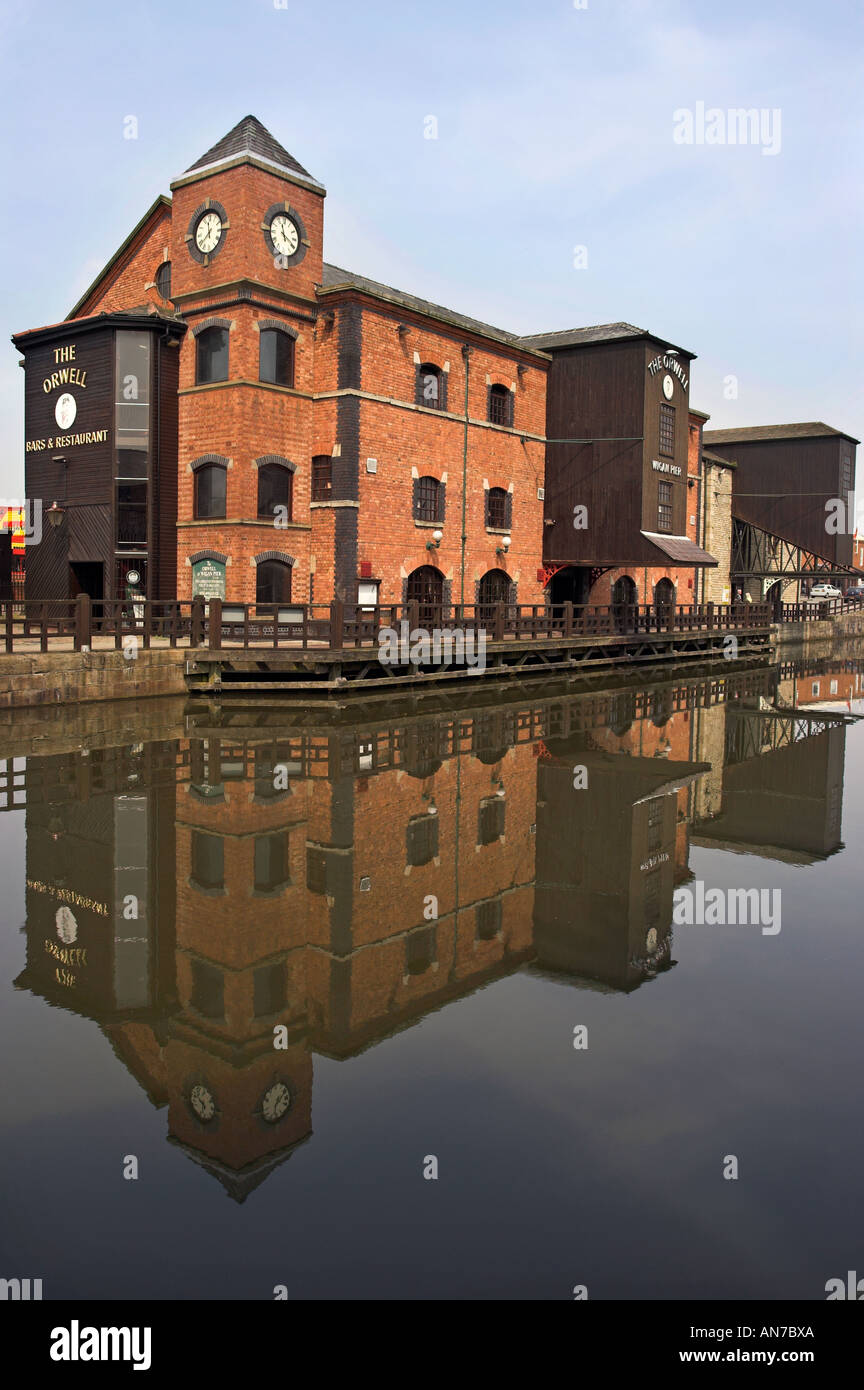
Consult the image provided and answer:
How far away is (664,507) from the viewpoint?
99.6 ft

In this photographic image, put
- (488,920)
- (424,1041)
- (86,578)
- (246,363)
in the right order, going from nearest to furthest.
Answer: (424,1041)
(488,920)
(246,363)
(86,578)

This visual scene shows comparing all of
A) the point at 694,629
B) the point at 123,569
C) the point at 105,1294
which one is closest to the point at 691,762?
the point at 105,1294

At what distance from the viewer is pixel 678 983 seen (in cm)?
671

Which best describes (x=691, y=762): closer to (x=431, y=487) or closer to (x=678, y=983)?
(x=678, y=983)

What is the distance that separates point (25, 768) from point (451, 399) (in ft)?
58.5

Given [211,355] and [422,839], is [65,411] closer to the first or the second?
[211,355]

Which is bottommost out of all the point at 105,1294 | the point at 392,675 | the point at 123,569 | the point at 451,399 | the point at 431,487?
the point at 105,1294

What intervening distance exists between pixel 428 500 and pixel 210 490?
234 inches

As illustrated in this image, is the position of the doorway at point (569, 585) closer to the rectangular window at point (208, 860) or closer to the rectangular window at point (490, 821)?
the rectangular window at point (490, 821)

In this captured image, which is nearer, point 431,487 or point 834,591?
point 431,487

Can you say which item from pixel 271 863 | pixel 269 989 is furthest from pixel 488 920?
pixel 271 863

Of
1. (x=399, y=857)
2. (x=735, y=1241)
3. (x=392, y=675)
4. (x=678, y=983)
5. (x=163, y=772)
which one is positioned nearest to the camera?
(x=735, y=1241)

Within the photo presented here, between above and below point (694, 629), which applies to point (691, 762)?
below

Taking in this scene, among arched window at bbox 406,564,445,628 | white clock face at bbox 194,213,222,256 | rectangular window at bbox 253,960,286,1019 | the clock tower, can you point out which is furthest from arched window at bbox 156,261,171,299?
rectangular window at bbox 253,960,286,1019
